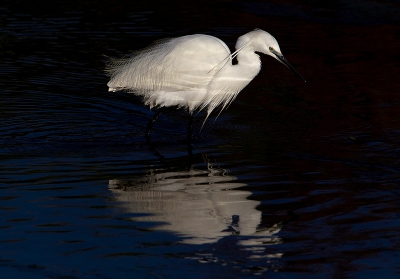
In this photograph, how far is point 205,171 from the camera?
5379 mm

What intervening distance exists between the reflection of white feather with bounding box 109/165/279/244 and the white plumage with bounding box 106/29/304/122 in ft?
3.57

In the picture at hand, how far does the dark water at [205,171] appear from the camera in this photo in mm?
3855

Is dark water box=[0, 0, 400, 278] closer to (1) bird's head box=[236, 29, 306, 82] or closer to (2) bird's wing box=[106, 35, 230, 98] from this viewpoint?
(2) bird's wing box=[106, 35, 230, 98]

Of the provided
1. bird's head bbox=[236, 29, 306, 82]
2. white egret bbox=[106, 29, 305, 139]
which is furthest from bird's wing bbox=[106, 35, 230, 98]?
bird's head bbox=[236, 29, 306, 82]

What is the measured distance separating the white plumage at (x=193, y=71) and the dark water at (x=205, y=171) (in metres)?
0.35

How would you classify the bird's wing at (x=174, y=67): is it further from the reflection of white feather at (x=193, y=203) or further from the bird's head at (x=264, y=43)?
the reflection of white feather at (x=193, y=203)

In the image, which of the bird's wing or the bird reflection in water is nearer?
the bird reflection in water

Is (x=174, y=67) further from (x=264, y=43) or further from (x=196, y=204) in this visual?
(x=196, y=204)

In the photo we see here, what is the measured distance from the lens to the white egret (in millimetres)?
6137

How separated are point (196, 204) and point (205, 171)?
0.75 m

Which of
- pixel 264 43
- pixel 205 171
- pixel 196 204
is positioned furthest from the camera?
pixel 264 43

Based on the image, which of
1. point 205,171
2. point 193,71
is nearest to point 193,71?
point 193,71

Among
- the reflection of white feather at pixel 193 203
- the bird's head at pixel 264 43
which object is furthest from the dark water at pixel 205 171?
the bird's head at pixel 264 43

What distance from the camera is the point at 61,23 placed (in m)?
11.0
